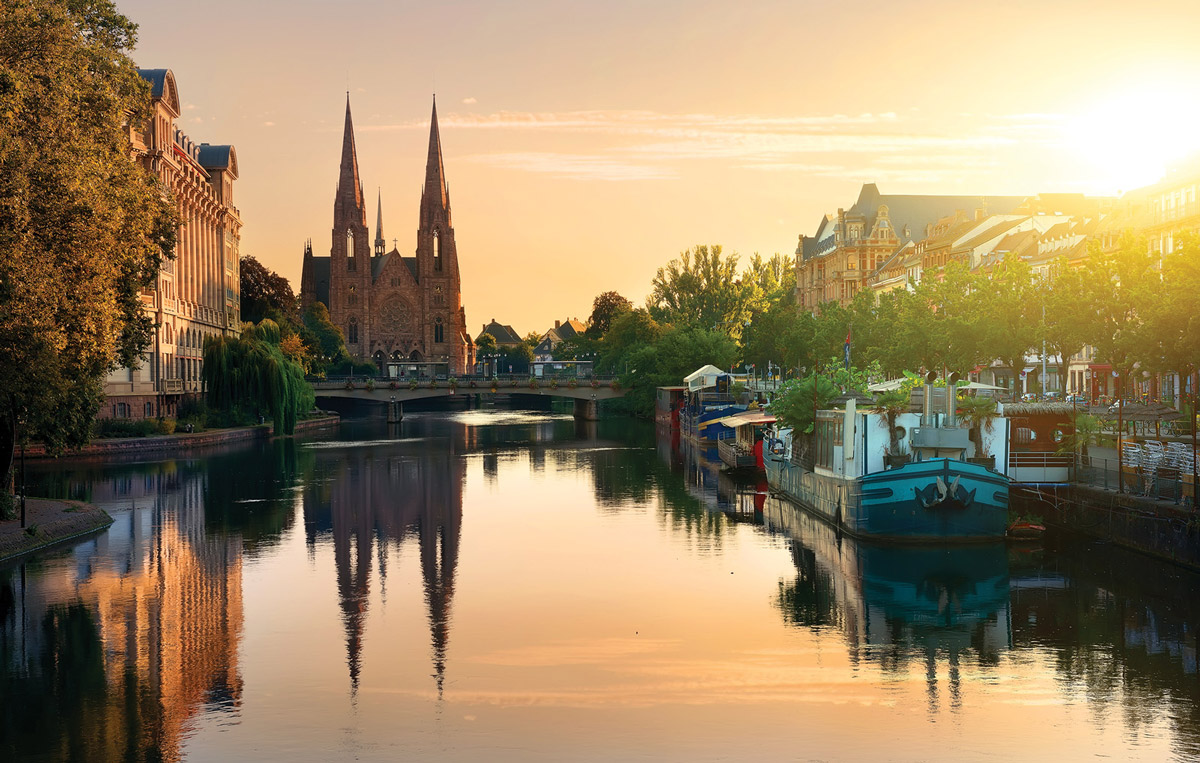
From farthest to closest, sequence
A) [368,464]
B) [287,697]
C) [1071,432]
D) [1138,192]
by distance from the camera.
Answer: [1138,192] → [368,464] → [1071,432] → [287,697]

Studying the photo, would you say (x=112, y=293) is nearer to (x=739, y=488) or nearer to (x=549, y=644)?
(x=549, y=644)

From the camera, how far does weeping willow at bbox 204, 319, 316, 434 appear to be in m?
87.4

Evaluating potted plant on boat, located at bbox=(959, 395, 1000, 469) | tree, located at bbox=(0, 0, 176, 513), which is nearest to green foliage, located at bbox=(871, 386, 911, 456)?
potted plant on boat, located at bbox=(959, 395, 1000, 469)

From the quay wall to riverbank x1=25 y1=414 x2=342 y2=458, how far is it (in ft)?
150

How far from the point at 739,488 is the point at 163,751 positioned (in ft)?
140

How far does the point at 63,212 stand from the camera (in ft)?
108

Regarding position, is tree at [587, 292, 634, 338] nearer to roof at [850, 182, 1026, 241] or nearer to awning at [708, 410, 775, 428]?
roof at [850, 182, 1026, 241]

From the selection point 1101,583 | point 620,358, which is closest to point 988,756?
point 1101,583

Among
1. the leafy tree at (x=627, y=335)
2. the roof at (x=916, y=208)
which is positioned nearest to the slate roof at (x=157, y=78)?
the leafy tree at (x=627, y=335)

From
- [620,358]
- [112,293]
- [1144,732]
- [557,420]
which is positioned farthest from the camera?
[620,358]

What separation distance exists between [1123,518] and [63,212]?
30.6m

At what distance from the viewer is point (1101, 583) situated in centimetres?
3203

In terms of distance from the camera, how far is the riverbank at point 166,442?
69750mm

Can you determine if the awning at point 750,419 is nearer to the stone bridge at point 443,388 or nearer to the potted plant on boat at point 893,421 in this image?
the potted plant on boat at point 893,421
